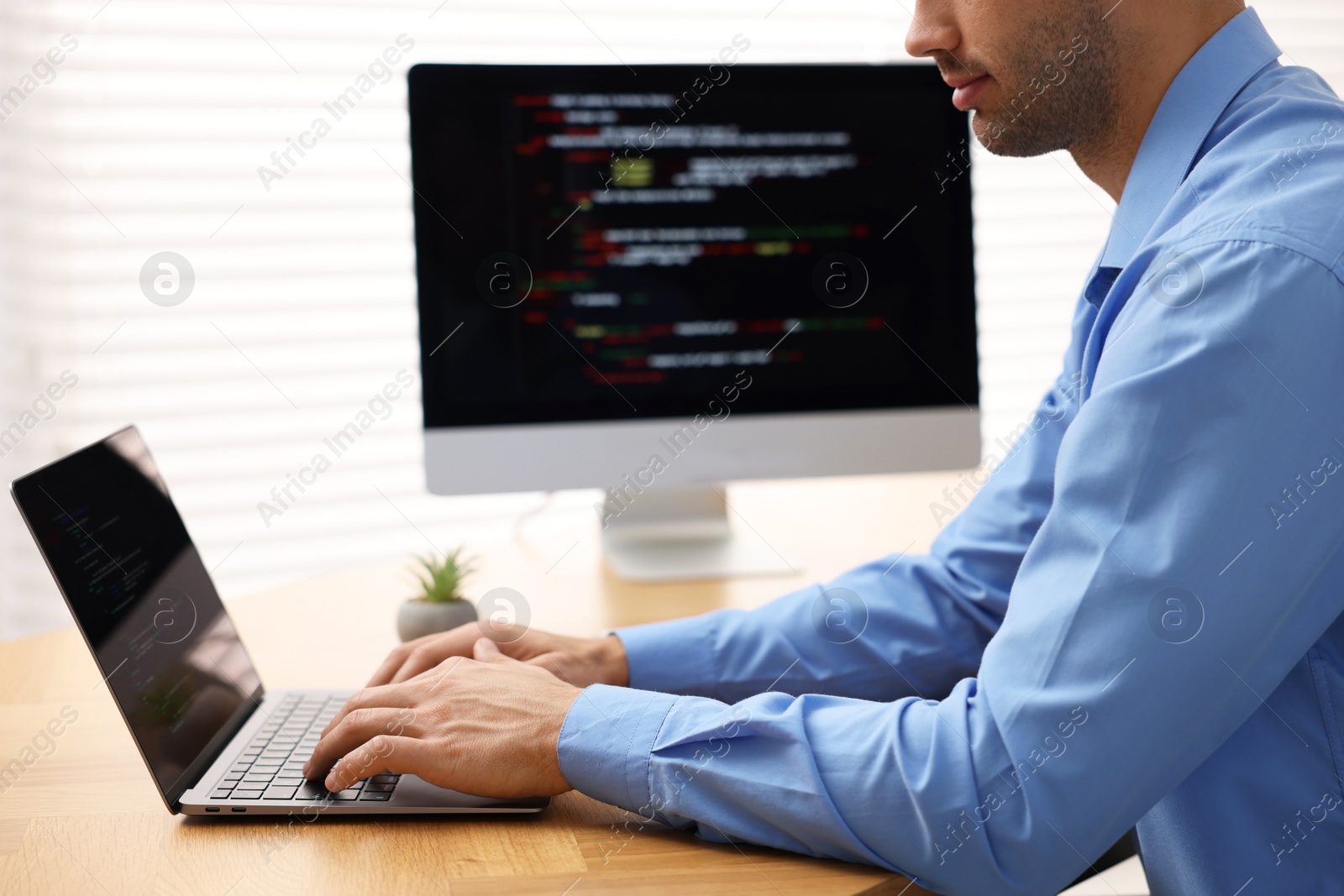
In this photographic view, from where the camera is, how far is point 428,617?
113cm

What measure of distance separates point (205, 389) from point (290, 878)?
1598mm

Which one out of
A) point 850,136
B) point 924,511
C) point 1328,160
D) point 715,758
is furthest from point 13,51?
point 1328,160

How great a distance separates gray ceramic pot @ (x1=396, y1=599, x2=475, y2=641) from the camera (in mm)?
1125

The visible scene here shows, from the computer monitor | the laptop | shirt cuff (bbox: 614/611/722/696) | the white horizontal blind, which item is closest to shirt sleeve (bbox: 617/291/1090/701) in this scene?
shirt cuff (bbox: 614/611/722/696)

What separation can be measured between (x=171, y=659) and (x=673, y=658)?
409mm

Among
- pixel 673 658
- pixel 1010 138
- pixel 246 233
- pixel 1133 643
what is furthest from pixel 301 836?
pixel 246 233

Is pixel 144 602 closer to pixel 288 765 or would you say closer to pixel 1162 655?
pixel 288 765

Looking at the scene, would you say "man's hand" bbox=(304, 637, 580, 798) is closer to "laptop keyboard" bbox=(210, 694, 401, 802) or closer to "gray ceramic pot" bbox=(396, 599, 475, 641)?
"laptop keyboard" bbox=(210, 694, 401, 802)

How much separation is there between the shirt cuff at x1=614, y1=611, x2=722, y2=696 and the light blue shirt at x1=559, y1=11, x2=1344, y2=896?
20 cm

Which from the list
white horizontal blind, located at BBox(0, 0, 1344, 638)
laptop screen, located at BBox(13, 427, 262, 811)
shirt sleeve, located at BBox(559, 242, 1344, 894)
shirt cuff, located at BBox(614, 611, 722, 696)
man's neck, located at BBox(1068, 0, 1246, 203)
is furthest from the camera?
white horizontal blind, located at BBox(0, 0, 1344, 638)

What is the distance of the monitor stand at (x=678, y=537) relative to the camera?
1.45 meters

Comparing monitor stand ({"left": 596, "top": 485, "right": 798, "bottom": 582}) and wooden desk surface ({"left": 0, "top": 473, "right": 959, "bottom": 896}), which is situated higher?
monitor stand ({"left": 596, "top": 485, "right": 798, "bottom": 582})

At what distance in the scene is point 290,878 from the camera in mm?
667

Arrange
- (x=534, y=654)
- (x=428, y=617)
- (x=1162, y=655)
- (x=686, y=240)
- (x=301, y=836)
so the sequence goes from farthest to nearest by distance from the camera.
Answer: (x=686, y=240) → (x=428, y=617) → (x=534, y=654) → (x=301, y=836) → (x=1162, y=655)
